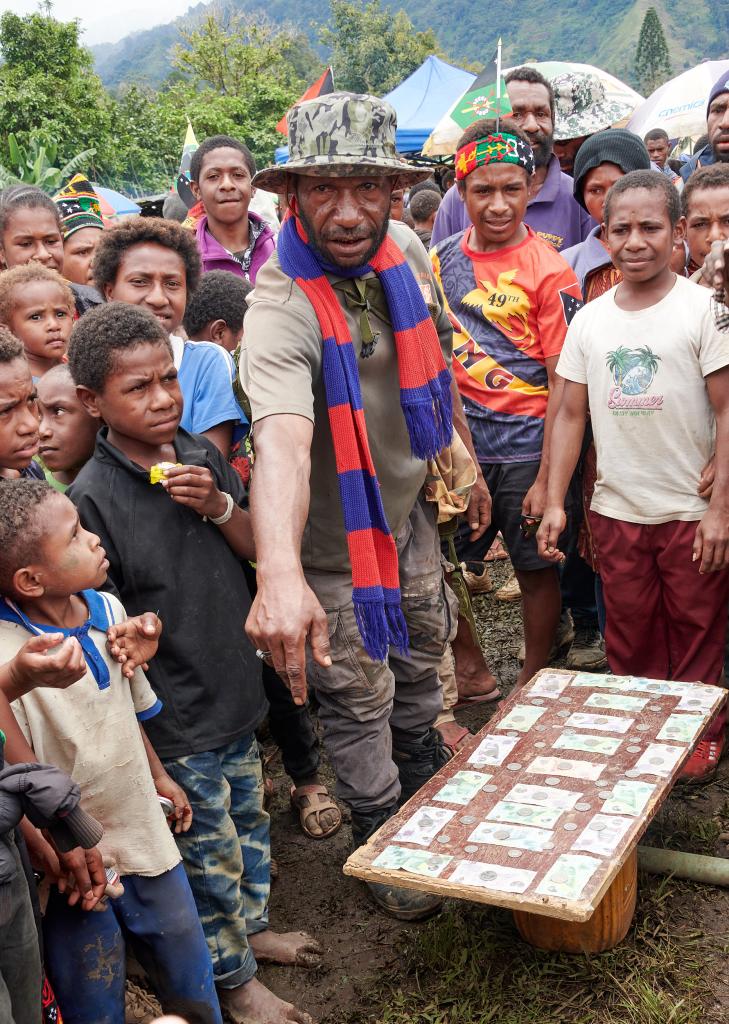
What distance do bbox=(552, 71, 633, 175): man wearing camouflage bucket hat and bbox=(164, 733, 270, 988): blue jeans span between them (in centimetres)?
392

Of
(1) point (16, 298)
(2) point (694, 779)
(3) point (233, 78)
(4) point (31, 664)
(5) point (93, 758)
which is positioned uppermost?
(3) point (233, 78)

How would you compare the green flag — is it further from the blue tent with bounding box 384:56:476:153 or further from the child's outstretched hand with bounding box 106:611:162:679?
the blue tent with bounding box 384:56:476:153

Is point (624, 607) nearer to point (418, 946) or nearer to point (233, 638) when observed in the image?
point (418, 946)

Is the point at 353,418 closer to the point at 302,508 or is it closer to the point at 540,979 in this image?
the point at 302,508

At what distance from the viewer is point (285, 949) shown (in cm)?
267

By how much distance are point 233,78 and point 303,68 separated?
32.8 m

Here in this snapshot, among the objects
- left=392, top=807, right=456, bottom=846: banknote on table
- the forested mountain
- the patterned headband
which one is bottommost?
left=392, top=807, right=456, bottom=846: banknote on table

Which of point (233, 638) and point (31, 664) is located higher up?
point (31, 664)

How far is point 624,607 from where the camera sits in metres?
3.45

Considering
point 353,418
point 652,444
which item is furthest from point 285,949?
point 652,444

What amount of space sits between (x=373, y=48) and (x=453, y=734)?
2023 inches

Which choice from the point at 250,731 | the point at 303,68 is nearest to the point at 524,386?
the point at 250,731

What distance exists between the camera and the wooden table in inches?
88.7

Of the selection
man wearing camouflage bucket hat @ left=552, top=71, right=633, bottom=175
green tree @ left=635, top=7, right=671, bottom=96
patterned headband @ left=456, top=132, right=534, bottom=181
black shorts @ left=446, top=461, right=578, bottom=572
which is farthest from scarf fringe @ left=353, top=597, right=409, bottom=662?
green tree @ left=635, top=7, right=671, bottom=96
